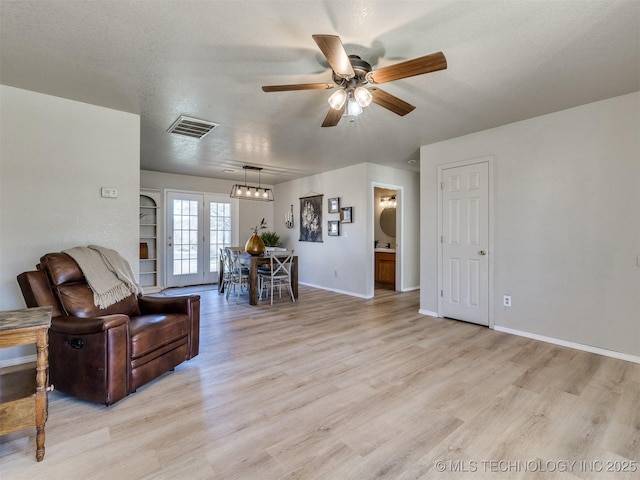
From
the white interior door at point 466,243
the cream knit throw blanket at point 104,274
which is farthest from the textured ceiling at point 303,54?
the cream knit throw blanket at point 104,274

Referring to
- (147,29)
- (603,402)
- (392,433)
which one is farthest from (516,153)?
(147,29)

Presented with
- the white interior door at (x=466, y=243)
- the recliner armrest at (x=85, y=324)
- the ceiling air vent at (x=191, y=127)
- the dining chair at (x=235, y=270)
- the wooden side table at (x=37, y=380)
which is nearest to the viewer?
the wooden side table at (x=37, y=380)

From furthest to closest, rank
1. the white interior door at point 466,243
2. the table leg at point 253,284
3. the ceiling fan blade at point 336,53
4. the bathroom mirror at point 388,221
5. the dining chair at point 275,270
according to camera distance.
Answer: the bathroom mirror at point 388,221 < the dining chair at point 275,270 < the table leg at point 253,284 < the white interior door at point 466,243 < the ceiling fan blade at point 336,53

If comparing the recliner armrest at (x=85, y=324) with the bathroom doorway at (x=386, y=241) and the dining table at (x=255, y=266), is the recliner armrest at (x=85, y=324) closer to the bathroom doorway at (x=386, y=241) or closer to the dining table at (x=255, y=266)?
the dining table at (x=255, y=266)

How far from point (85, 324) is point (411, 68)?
2702mm

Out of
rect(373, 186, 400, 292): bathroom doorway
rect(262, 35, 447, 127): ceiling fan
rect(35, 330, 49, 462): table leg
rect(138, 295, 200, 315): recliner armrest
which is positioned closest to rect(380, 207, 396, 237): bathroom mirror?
rect(373, 186, 400, 292): bathroom doorway

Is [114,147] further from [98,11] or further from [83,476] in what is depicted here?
[83,476]

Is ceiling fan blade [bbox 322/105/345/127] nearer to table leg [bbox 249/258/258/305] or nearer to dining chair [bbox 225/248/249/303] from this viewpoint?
table leg [bbox 249/258/258/305]

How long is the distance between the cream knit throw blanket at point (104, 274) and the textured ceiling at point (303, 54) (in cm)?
148

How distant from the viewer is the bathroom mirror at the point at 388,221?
7.15 metres

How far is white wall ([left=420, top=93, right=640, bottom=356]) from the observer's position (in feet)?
9.37

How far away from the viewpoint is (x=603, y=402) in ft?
7.01

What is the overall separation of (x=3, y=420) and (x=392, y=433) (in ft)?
6.81

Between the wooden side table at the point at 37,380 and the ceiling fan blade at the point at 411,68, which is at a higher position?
the ceiling fan blade at the point at 411,68
